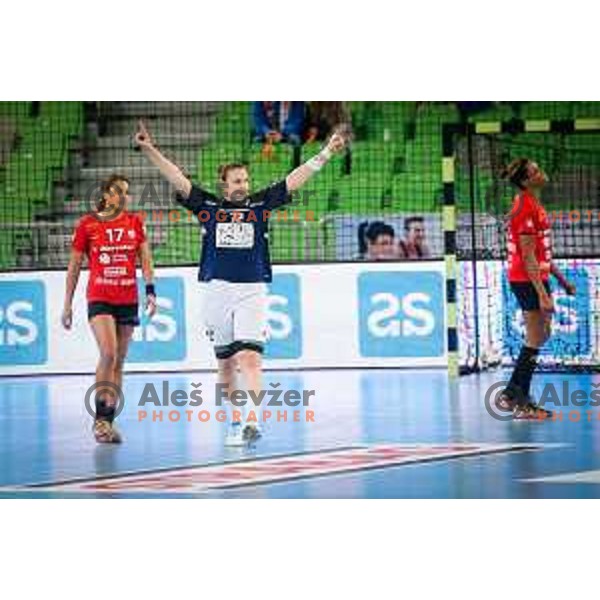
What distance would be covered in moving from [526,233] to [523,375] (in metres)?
0.70

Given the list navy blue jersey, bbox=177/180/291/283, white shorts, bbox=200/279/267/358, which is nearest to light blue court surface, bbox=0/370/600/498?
white shorts, bbox=200/279/267/358

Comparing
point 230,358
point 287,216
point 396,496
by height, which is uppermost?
point 287,216

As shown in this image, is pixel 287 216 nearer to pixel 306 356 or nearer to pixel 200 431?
pixel 306 356

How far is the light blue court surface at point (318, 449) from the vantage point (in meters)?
7.62

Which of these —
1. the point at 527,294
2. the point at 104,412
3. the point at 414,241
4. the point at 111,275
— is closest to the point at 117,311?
the point at 111,275

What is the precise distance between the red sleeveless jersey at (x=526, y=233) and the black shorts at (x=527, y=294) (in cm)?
2

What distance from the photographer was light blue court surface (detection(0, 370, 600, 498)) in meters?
7.62

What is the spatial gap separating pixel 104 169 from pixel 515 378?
114 inches

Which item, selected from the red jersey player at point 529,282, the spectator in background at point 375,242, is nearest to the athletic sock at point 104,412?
the red jersey player at point 529,282

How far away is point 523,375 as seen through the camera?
30.5 feet

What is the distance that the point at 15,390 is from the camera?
10492 mm

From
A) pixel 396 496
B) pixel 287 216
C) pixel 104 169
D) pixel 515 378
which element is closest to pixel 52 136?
pixel 104 169

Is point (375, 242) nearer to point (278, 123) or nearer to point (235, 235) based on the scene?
point (278, 123)

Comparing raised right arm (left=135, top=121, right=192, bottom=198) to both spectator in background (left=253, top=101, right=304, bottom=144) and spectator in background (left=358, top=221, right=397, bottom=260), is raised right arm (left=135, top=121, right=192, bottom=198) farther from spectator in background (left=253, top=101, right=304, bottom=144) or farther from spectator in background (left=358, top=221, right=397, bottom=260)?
spectator in background (left=358, top=221, right=397, bottom=260)
